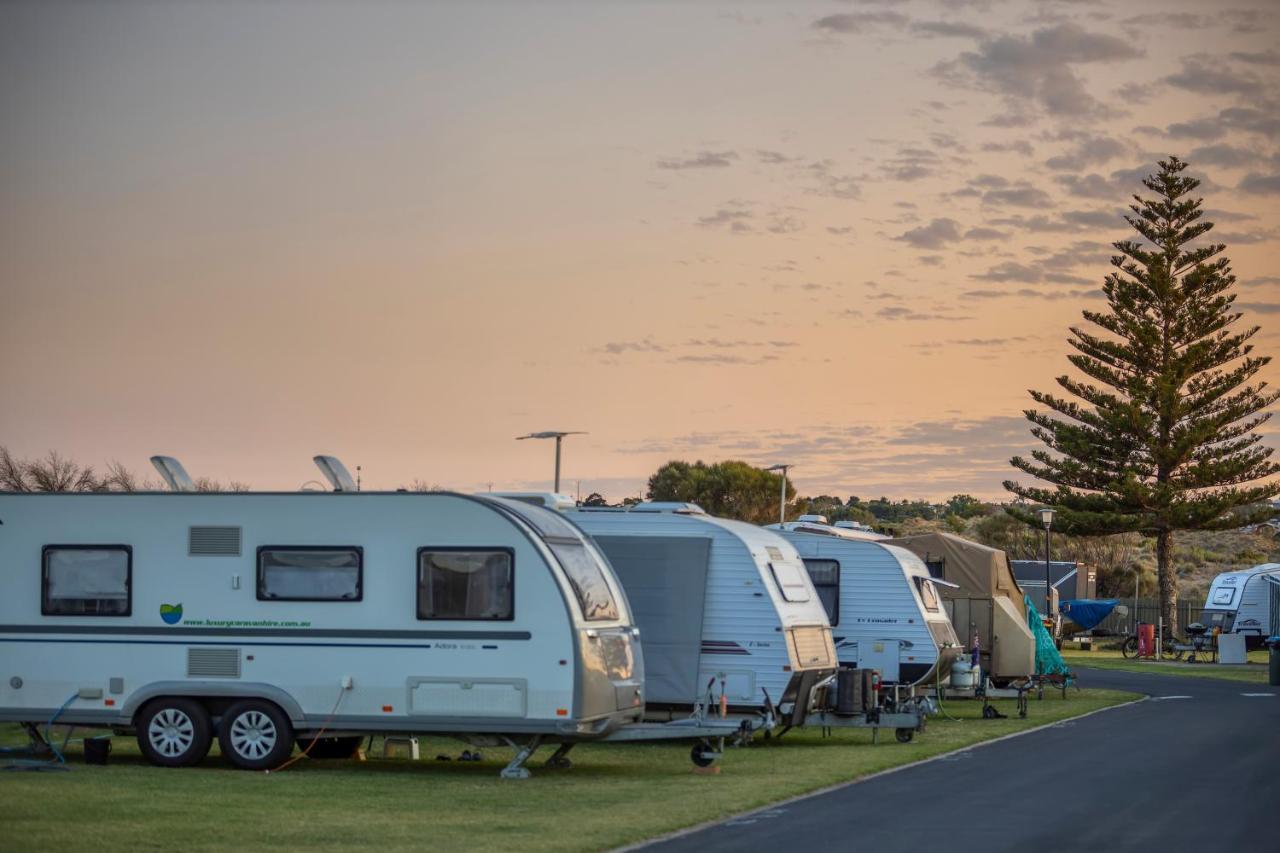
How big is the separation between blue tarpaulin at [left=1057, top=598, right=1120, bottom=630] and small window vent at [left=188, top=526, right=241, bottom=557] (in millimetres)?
44413

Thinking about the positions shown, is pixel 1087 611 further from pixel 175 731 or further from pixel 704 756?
pixel 175 731

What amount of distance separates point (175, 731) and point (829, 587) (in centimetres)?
970

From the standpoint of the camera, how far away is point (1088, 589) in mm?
64812

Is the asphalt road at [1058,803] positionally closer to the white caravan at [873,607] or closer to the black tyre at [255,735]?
the white caravan at [873,607]

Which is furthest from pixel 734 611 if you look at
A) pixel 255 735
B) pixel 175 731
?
pixel 175 731

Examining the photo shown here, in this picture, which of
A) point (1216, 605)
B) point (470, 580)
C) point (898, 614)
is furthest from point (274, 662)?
point (1216, 605)

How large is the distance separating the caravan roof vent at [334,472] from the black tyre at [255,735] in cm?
243

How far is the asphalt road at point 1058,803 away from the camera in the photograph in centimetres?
1297

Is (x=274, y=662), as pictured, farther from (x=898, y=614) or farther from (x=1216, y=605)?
(x=1216, y=605)

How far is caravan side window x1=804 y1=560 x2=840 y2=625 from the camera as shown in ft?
78.7

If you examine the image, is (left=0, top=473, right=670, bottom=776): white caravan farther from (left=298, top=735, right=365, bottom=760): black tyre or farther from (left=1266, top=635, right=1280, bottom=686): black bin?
(left=1266, top=635, right=1280, bottom=686): black bin

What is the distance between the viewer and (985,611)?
3048 centimetres

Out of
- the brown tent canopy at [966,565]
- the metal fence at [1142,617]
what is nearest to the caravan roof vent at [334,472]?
the brown tent canopy at [966,565]

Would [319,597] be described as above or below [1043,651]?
above
